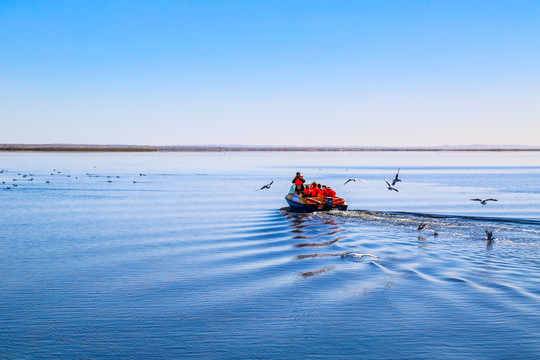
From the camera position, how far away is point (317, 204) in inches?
→ 1599

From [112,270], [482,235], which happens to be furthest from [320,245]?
[112,270]

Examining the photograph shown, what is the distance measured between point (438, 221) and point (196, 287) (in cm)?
2093

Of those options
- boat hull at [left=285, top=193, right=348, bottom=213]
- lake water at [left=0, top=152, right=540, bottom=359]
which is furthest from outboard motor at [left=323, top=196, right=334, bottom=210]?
lake water at [left=0, top=152, right=540, bottom=359]

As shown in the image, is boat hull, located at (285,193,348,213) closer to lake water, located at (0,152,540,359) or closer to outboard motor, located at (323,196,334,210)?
outboard motor, located at (323,196,334,210)

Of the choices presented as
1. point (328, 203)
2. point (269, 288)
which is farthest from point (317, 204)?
point (269, 288)

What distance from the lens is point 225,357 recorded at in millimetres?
12398

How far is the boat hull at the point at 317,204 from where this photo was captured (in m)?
39.9

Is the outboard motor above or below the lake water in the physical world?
above

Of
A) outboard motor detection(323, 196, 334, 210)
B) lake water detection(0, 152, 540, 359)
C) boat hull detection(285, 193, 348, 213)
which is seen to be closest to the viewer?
lake water detection(0, 152, 540, 359)

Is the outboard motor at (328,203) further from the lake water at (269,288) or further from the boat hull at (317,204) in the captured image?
the lake water at (269,288)

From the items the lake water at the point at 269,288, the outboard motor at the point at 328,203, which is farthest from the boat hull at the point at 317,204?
the lake water at the point at 269,288

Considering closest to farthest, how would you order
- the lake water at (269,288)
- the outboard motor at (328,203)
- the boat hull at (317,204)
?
the lake water at (269,288)
the outboard motor at (328,203)
the boat hull at (317,204)

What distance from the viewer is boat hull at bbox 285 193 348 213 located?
39.9m

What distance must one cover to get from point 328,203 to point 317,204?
93cm
